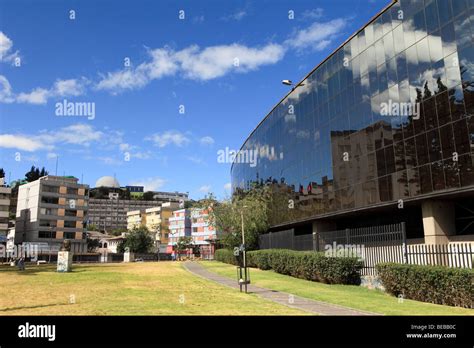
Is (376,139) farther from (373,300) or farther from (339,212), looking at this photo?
(373,300)

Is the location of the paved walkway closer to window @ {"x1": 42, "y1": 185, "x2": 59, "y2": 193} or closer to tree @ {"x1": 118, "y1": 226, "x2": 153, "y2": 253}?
tree @ {"x1": 118, "y1": 226, "x2": 153, "y2": 253}

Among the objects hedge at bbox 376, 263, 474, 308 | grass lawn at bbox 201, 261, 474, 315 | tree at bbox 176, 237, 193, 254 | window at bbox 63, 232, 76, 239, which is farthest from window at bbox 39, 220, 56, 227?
Result: hedge at bbox 376, 263, 474, 308

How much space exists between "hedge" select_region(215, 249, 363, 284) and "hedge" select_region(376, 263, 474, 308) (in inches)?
134

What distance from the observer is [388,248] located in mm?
19688

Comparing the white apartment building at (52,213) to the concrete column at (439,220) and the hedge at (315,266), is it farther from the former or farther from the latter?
the concrete column at (439,220)

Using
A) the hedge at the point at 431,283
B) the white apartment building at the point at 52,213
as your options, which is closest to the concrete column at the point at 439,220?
the hedge at the point at 431,283

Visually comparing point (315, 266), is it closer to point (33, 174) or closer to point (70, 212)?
point (70, 212)

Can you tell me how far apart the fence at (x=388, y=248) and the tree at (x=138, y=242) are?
85413 millimetres

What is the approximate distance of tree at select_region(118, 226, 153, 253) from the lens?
350 ft

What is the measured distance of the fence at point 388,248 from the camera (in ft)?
54.8

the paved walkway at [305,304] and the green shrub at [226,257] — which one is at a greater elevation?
the green shrub at [226,257]

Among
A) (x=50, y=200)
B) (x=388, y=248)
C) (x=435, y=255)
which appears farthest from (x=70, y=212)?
(x=435, y=255)

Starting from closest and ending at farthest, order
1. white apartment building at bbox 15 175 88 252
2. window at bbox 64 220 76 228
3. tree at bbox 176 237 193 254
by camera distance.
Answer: white apartment building at bbox 15 175 88 252 → window at bbox 64 220 76 228 → tree at bbox 176 237 193 254
